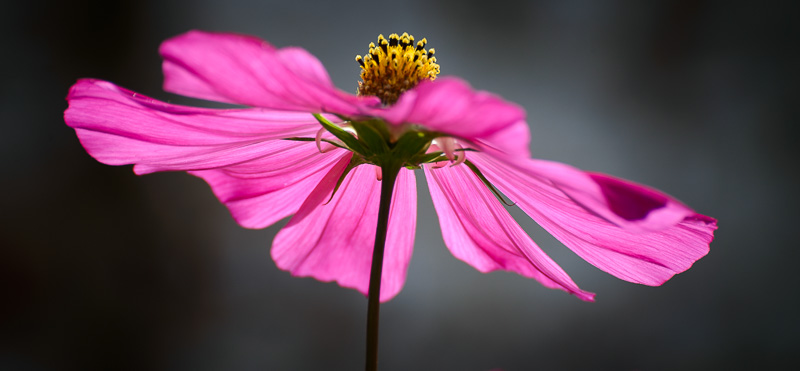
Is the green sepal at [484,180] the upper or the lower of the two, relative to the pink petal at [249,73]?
lower

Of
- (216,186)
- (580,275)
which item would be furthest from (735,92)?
(216,186)

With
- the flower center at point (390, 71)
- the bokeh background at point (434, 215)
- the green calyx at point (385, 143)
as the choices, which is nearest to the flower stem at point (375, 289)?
the green calyx at point (385, 143)

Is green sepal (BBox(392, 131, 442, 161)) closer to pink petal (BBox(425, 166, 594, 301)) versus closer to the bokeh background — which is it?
pink petal (BBox(425, 166, 594, 301))

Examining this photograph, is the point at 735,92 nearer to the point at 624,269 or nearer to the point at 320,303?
the point at 320,303

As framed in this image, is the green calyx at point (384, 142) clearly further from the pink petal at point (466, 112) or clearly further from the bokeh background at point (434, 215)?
the bokeh background at point (434, 215)

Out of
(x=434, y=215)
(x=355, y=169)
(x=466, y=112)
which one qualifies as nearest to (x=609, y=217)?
(x=466, y=112)

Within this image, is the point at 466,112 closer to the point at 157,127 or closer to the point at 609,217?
the point at 609,217

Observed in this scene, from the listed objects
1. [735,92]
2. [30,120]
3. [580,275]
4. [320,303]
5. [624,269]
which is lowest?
[320,303]
